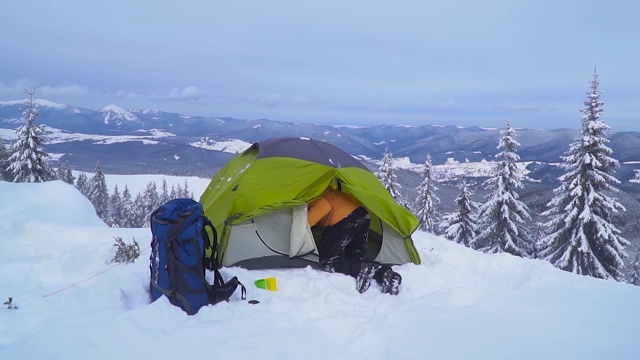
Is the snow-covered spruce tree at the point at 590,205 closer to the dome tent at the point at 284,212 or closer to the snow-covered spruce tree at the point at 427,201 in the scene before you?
the snow-covered spruce tree at the point at 427,201

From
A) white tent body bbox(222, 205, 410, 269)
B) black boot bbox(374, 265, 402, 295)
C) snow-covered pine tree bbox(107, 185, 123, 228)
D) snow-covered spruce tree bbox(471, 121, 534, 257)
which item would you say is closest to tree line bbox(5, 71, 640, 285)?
snow-covered spruce tree bbox(471, 121, 534, 257)

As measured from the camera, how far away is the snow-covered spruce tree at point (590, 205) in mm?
15023

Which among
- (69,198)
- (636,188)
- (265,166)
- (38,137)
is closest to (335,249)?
(265,166)

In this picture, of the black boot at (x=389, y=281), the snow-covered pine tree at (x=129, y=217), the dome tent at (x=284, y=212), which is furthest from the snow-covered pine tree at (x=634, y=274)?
the snow-covered pine tree at (x=129, y=217)

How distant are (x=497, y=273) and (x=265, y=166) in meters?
4.85

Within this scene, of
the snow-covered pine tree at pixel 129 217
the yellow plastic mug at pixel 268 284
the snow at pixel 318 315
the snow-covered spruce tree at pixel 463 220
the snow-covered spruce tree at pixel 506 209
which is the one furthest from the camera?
the snow-covered pine tree at pixel 129 217

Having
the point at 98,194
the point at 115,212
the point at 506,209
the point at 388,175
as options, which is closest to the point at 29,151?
the point at 98,194

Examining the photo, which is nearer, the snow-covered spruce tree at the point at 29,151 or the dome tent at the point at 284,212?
the dome tent at the point at 284,212

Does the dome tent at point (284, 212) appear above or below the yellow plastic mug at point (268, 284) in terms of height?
above

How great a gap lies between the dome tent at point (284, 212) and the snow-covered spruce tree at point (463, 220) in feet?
47.6

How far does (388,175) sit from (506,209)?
7.44 metres

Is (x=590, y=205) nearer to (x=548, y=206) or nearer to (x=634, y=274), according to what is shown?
(x=548, y=206)

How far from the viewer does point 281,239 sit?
6.85 metres

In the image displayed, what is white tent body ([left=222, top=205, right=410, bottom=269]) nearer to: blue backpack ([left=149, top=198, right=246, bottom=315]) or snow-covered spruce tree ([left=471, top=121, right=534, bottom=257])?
blue backpack ([left=149, top=198, right=246, bottom=315])
